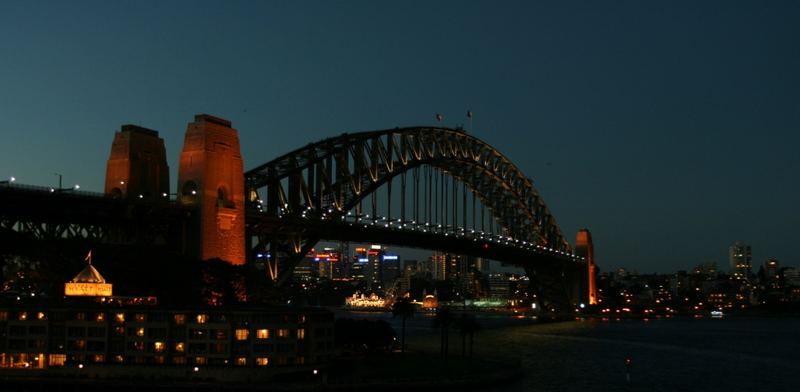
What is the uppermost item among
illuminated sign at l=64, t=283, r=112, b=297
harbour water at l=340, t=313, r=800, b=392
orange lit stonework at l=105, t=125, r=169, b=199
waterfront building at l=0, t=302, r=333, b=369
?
orange lit stonework at l=105, t=125, r=169, b=199

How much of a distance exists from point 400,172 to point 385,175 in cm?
376

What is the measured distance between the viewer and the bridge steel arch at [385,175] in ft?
261

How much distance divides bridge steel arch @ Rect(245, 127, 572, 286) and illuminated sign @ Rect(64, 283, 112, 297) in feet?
67.4

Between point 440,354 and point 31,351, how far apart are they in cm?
2715

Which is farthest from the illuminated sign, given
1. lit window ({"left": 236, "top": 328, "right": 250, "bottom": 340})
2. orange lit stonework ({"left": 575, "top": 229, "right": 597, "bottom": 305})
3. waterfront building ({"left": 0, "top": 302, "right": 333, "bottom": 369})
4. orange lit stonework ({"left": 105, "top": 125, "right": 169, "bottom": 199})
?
orange lit stonework ({"left": 575, "top": 229, "right": 597, "bottom": 305})

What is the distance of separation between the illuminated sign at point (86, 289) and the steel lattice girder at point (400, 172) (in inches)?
857

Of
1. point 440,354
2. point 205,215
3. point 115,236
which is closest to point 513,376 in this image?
point 440,354

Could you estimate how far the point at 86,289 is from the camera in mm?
54312

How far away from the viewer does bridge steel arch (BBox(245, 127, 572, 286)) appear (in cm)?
7962

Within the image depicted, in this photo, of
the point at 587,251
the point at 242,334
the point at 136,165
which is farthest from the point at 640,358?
the point at 587,251

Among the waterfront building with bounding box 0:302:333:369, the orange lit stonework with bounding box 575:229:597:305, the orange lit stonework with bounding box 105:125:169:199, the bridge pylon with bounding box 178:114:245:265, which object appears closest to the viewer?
the waterfront building with bounding box 0:302:333:369

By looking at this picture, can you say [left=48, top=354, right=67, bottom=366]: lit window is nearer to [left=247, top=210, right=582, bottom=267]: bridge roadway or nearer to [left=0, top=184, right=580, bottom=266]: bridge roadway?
[left=0, top=184, right=580, bottom=266]: bridge roadway

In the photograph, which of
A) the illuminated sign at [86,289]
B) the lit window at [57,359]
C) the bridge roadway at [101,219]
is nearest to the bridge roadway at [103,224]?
the bridge roadway at [101,219]

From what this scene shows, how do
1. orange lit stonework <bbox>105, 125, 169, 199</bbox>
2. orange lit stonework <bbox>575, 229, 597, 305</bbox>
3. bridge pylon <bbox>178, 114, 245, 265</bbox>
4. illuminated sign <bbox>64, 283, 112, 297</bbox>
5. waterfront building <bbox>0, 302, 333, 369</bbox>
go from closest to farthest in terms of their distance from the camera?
1. waterfront building <bbox>0, 302, 333, 369</bbox>
2. illuminated sign <bbox>64, 283, 112, 297</bbox>
3. bridge pylon <bbox>178, 114, 245, 265</bbox>
4. orange lit stonework <bbox>105, 125, 169, 199</bbox>
5. orange lit stonework <bbox>575, 229, 597, 305</bbox>
